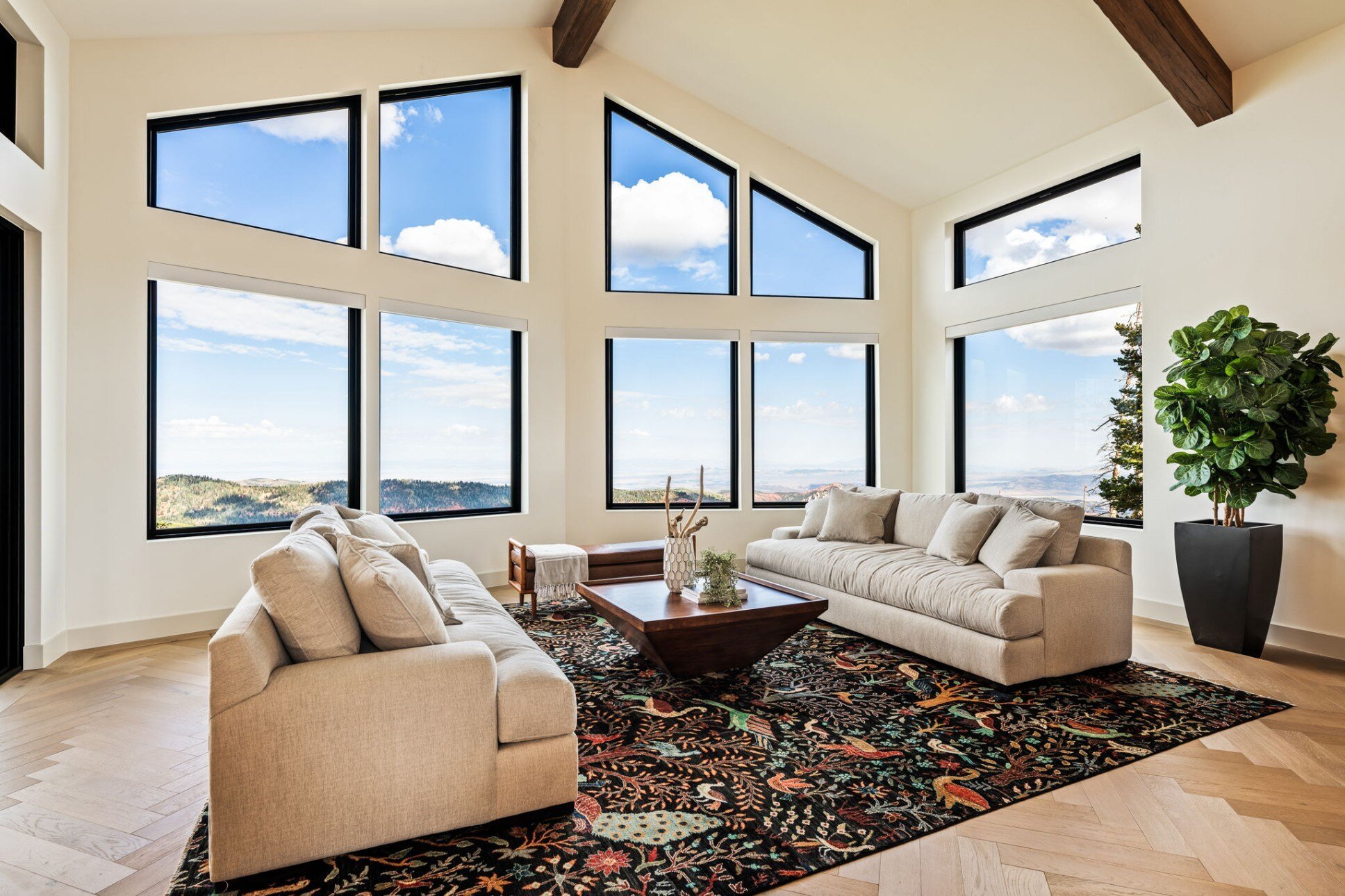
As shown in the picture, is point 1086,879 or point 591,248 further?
point 591,248

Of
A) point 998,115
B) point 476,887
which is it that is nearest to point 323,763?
point 476,887

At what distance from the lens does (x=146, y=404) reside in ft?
13.9

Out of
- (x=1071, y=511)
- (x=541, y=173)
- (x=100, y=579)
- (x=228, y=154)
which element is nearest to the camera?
(x=1071, y=511)

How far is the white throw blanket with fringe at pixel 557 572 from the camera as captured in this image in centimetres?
470

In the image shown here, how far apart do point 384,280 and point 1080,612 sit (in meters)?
4.96

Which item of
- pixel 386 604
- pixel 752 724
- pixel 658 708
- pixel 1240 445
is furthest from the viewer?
pixel 1240 445

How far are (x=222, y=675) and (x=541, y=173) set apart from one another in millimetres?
5095

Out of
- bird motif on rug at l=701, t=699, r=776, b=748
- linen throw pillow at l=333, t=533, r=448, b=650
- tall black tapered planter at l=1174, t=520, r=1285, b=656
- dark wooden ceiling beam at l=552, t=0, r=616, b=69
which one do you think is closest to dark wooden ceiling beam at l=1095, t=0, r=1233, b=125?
tall black tapered planter at l=1174, t=520, r=1285, b=656

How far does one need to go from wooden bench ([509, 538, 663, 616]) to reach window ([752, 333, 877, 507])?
1.74m

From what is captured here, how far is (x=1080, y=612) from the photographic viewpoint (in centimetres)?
347

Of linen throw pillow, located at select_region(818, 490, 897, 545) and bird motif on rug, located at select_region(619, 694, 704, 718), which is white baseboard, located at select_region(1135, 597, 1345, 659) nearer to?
linen throw pillow, located at select_region(818, 490, 897, 545)

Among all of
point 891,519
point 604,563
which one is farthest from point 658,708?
point 891,519

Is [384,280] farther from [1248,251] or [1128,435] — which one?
[1248,251]

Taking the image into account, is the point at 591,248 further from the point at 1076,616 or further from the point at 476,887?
the point at 476,887
